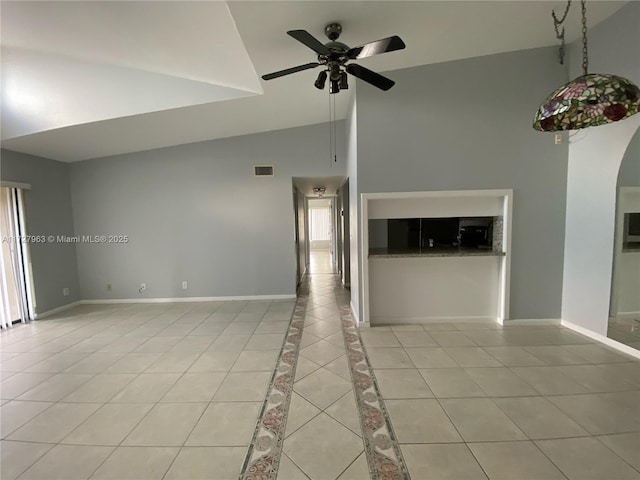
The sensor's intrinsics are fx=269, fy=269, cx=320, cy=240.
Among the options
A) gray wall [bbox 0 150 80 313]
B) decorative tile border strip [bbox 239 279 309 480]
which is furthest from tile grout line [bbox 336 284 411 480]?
gray wall [bbox 0 150 80 313]

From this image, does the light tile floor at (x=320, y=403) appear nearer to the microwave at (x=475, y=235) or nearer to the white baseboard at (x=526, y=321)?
the white baseboard at (x=526, y=321)

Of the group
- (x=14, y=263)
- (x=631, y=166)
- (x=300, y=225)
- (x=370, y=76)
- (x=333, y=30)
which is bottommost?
(x=14, y=263)

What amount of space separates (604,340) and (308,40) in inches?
164

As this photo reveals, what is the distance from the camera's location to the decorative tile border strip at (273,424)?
5.00ft

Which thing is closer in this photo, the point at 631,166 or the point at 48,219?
the point at 631,166

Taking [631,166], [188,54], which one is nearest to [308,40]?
[188,54]

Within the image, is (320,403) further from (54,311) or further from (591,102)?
(54,311)

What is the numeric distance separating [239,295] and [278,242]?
1.20 meters

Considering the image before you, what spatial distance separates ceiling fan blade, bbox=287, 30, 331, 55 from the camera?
1763 mm

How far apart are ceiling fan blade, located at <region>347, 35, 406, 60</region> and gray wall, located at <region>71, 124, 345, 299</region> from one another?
8.79 feet

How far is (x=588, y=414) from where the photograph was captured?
190 centimetres

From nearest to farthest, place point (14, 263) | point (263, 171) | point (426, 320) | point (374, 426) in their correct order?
point (374, 426) → point (426, 320) → point (14, 263) → point (263, 171)

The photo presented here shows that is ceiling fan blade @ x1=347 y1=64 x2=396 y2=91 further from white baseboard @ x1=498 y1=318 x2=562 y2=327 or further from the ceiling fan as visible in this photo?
white baseboard @ x1=498 y1=318 x2=562 y2=327

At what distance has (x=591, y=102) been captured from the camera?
5.09 feet
